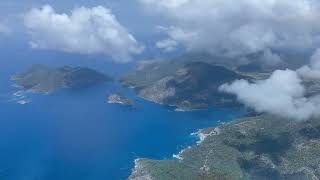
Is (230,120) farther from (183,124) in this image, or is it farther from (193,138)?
(193,138)

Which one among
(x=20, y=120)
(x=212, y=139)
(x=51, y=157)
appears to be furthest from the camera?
(x=20, y=120)

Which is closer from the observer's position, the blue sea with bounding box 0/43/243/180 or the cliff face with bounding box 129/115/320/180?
the cliff face with bounding box 129/115/320/180

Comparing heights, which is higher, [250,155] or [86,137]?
[86,137]

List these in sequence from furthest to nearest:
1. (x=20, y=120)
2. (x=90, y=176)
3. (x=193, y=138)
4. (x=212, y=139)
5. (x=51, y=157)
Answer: (x=20, y=120) → (x=193, y=138) → (x=212, y=139) → (x=51, y=157) → (x=90, y=176)

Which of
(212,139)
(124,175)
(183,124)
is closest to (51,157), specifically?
(124,175)

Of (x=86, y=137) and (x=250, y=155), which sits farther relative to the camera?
(x=86, y=137)
